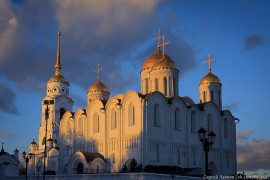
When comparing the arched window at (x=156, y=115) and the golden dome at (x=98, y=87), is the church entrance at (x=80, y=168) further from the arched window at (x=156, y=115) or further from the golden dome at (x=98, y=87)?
the golden dome at (x=98, y=87)

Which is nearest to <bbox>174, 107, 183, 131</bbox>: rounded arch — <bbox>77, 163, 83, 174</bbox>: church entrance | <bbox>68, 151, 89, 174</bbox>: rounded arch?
<bbox>68, 151, 89, 174</bbox>: rounded arch

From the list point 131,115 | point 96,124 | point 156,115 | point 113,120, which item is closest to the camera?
point 131,115

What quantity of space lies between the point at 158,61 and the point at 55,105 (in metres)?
15.7

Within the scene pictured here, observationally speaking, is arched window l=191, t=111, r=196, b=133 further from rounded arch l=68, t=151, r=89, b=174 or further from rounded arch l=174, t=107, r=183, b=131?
rounded arch l=68, t=151, r=89, b=174

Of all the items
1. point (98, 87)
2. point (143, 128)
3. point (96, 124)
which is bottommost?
point (143, 128)

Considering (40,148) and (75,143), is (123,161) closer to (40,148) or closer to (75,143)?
(75,143)

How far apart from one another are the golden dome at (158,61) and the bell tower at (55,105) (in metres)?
12.9

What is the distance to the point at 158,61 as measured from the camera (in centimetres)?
5028

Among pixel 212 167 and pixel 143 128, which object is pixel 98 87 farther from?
pixel 212 167

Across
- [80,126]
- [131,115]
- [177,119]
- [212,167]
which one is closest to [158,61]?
[177,119]

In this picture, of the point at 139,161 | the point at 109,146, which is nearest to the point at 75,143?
the point at 109,146

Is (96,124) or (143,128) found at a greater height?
(96,124)

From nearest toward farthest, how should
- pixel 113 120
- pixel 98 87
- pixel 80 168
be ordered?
pixel 80 168
pixel 113 120
pixel 98 87

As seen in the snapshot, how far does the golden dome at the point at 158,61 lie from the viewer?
49.5 meters
